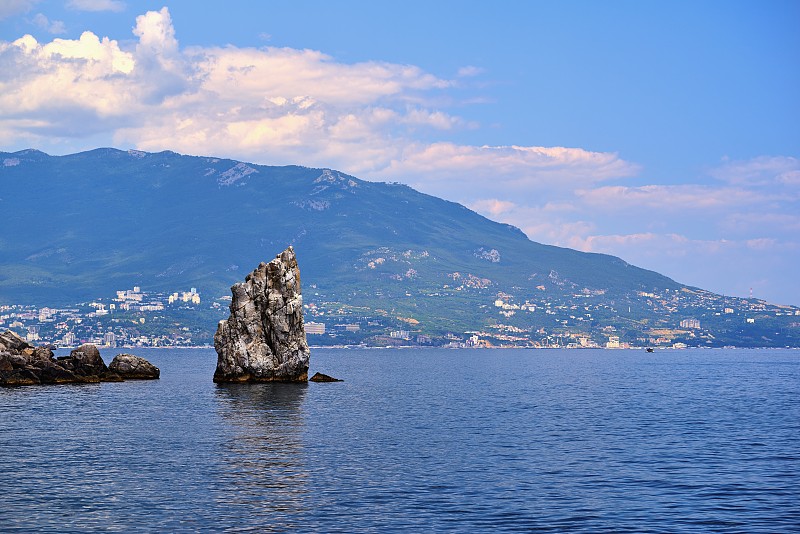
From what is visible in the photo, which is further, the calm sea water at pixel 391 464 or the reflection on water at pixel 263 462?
the reflection on water at pixel 263 462

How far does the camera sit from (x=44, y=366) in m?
141

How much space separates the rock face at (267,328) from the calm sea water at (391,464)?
1958cm

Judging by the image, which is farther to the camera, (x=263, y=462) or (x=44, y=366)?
(x=44, y=366)

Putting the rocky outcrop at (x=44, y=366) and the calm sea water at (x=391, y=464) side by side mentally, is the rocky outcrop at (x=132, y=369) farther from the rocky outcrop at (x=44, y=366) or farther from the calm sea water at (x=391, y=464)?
the calm sea water at (x=391, y=464)

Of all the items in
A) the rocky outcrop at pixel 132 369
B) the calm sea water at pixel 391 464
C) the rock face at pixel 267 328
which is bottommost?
the calm sea water at pixel 391 464

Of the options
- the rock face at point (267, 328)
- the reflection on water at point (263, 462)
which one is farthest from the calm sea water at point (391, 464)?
the rock face at point (267, 328)

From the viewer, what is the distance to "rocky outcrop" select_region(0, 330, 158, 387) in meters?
136

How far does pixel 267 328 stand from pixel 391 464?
77073mm

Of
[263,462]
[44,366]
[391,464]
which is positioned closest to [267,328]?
[44,366]

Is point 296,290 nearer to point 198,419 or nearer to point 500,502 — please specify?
point 198,419

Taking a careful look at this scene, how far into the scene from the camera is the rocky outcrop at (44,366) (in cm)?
13562

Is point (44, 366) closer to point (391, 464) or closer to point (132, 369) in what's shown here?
point (132, 369)

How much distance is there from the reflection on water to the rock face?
77.3 feet

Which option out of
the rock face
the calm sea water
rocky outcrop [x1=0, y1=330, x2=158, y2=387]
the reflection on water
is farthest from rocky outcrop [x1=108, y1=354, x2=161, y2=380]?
the reflection on water
